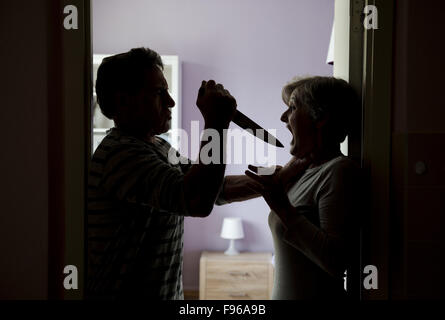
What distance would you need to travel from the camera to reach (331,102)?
103cm

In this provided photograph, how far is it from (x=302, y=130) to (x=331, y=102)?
106mm

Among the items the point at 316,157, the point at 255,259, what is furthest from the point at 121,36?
the point at 316,157

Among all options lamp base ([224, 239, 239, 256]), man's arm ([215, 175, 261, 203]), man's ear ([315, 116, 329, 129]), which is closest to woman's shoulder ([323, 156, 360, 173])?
man's ear ([315, 116, 329, 129])

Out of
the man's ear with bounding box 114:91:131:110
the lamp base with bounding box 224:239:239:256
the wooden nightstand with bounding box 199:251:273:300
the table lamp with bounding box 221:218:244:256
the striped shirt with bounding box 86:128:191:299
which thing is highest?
the man's ear with bounding box 114:91:131:110

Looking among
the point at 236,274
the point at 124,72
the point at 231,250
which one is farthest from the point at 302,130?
the point at 231,250

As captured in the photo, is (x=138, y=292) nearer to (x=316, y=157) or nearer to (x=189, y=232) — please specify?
(x=316, y=157)

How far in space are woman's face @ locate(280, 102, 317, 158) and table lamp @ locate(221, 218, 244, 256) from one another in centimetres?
213

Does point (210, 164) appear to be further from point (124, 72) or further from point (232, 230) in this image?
point (232, 230)

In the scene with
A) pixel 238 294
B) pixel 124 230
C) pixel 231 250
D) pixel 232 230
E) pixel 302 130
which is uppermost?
pixel 302 130

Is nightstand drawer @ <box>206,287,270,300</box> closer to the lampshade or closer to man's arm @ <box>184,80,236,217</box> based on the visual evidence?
the lampshade

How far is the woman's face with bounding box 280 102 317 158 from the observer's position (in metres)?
1.07

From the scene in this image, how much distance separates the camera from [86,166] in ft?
2.90

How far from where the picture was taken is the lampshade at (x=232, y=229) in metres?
3.17

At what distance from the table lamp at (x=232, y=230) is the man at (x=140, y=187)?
2202mm
